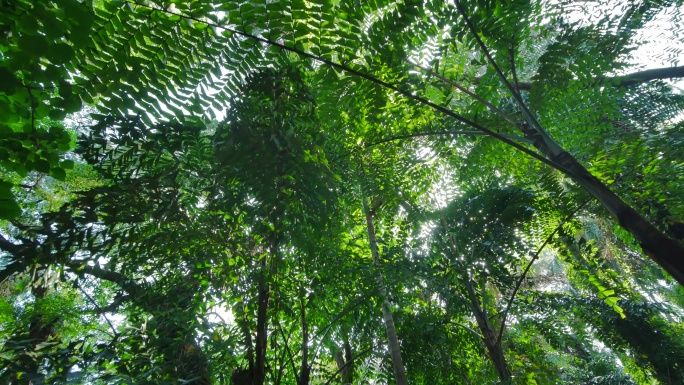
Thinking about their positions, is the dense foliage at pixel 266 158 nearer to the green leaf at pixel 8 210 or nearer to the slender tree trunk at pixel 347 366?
the green leaf at pixel 8 210

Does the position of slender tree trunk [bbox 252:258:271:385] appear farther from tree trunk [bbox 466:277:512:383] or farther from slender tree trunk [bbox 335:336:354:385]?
tree trunk [bbox 466:277:512:383]

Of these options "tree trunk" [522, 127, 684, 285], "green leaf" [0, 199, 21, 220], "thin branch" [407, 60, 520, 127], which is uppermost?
"thin branch" [407, 60, 520, 127]

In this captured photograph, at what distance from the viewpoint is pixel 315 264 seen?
250cm

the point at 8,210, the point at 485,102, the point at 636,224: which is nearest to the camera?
the point at 8,210

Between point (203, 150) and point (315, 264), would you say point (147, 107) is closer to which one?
point (203, 150)

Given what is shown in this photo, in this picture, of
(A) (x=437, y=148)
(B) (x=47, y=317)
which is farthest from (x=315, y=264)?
(B) (x=47, y=317)

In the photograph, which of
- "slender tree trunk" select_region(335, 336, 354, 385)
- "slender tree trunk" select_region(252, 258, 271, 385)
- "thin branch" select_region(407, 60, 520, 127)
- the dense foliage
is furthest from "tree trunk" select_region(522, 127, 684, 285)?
"slender tree trunk" select_region(335, 336, 354, 385)

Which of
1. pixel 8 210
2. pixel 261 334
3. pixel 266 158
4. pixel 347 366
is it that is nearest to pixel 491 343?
pixel 347 366

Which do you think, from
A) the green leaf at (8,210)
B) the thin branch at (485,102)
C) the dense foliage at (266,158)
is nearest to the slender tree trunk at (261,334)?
the dense foliage at (266,158)

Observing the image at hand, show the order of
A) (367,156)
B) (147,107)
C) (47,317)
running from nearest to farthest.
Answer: (147,107)
(367,156)
(47,317)

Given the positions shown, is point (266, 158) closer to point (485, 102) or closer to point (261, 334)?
point (261, 334)

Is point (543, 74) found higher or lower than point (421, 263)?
higher

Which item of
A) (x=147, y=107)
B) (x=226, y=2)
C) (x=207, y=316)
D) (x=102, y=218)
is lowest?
(x=207, y=316)

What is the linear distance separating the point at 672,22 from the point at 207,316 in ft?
17.3
